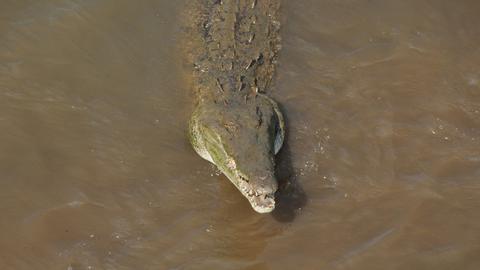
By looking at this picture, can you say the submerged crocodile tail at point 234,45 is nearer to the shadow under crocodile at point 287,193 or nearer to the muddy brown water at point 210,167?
the muddy brown water at point 210,167

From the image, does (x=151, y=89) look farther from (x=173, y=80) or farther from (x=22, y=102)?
(x=22, y=102)

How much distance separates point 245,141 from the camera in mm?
5273

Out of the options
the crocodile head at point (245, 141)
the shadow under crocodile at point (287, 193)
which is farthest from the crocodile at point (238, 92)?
the shadow under crocodile at point (287, 193)

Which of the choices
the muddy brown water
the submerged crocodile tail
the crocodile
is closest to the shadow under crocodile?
the muddy brown water

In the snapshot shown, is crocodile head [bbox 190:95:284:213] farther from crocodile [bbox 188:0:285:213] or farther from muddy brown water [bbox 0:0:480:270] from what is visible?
muddy brown water [bbox 0:0:480:270]

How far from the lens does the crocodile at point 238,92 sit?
16.8 ft

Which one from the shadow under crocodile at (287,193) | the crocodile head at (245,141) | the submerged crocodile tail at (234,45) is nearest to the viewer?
the crocodile head at (245,141)

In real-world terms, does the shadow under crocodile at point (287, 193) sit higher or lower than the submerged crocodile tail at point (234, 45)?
lower

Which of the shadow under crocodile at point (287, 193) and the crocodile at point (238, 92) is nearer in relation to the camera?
the crocodile at point (238, 92)

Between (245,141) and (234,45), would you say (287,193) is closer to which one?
(245,141)

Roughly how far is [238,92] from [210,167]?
2.65ft

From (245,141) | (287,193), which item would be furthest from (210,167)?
(287,193)

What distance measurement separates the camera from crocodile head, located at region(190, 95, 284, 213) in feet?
16.3

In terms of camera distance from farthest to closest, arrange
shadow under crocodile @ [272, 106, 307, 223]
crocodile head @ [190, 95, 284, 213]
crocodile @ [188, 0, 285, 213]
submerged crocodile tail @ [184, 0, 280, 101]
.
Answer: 1. submerged crocodile tail @ [184, 0, 280, 101]
2. shadow under crocodile @ [272, 106, 307, 223]
3. crocodile @ [188, 0, 285, 213]
4. crocodile head @ [190, 95, 284, 213]
